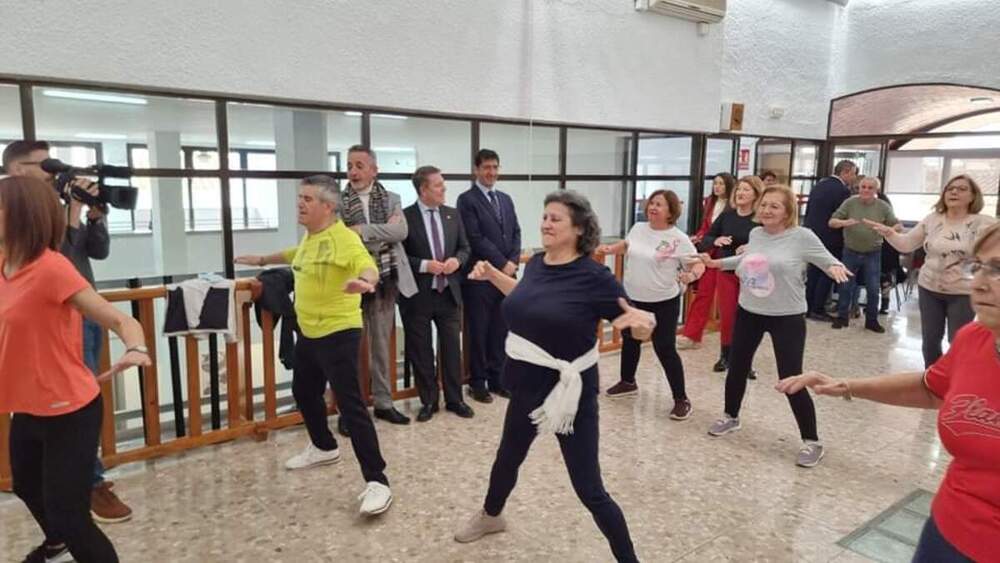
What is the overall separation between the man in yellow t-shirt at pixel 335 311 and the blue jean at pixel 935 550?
205 centimetres

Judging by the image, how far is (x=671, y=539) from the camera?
2789 mm

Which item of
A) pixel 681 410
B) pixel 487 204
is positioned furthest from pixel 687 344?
pixel 487 204

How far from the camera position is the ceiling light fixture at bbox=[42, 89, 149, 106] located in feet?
11.3

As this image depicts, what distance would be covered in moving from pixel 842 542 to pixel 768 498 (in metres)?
0.42

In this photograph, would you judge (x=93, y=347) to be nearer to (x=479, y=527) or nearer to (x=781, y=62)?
(x=479, y=527)

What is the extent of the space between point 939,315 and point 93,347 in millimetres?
4735

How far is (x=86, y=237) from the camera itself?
→ 9.23 ft

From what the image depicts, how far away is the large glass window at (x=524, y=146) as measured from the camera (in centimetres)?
532

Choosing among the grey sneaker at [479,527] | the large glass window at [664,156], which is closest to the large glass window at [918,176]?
the large glass window at [664,156]

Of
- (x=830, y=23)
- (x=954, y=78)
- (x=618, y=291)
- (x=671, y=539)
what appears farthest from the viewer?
(x=830, y=23)

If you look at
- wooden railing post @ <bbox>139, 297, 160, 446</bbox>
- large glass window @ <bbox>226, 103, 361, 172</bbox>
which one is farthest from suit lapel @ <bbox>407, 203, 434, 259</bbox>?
wooden railing post @ <bbox>139, 297, 160, 446</bbox>

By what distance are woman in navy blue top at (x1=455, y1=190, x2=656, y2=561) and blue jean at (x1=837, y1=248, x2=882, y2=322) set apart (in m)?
5.37

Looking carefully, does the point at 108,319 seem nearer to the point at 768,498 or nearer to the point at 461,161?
the point at 768,498

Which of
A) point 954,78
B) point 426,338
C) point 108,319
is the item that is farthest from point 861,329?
point 108,319
